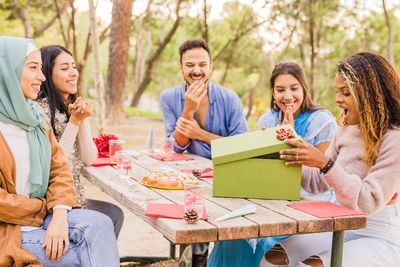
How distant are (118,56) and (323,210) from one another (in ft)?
30.8

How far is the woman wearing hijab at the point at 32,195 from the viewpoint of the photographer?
1.88 metres

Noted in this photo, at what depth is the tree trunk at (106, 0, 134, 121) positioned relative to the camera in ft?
33.9

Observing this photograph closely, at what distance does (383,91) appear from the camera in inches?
86.8

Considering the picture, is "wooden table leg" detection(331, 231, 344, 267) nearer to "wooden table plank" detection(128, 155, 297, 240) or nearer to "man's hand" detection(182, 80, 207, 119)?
"wooden table plank" detection(128, 155, 297, 240)

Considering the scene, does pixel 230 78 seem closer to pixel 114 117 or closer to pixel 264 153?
pixel 114 117

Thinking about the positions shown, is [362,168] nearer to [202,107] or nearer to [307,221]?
[307,221]

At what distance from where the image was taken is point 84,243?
1910 millimetres

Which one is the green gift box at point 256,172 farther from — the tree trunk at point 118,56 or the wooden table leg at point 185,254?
the tree trunk at point 118,56

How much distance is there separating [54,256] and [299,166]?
1.21 metres

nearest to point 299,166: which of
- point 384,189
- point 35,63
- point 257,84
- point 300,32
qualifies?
point 384,189

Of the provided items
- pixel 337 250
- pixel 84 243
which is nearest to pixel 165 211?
pixel 84 243

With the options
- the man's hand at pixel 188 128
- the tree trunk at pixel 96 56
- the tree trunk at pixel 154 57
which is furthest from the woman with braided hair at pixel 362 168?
the tree trunk at pixel 154 57

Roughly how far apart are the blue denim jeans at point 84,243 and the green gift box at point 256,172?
0.58m

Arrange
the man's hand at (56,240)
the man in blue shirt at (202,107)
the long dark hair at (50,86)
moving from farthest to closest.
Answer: the man in blue shirt at (202,107), the long dark hair at (50,86), the man's hand at (56,240)
